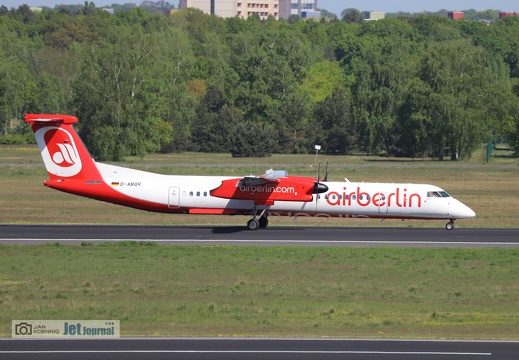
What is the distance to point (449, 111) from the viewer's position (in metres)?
93.1

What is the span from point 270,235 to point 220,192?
3295 millimetres

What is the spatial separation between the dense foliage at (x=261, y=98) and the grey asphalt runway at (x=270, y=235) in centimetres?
4677

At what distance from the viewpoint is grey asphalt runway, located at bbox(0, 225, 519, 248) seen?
1441 inches

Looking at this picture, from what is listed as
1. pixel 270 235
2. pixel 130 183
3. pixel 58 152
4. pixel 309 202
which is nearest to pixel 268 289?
pixel 270 235

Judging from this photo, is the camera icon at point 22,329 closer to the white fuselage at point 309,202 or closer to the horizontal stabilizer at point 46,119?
the white fuselage at point 309,202

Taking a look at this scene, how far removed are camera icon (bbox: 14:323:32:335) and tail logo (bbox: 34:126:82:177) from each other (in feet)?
65.0

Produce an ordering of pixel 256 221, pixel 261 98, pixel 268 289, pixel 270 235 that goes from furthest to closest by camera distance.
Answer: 1. pixel 261 98
2. pixel 256 221
3. pixel 270 235
4. pixel 268 289

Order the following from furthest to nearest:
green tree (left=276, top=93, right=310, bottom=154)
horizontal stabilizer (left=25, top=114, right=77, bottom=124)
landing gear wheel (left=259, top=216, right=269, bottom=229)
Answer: green tree (left=276, top=93, right=310, bottom=154) < landing gear wheel (left=259, top=216, right=269, bottom=229) < horizontal stabilizer (left=25, top=114, right=77, bottom=124)

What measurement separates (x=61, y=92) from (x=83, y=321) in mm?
102575

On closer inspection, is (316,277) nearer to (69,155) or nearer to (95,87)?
(69,155)

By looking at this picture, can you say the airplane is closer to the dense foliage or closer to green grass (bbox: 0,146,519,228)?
green grass (bbox: 0,146,519,228)

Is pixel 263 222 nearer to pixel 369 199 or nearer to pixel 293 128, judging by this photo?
pixel 369 199
